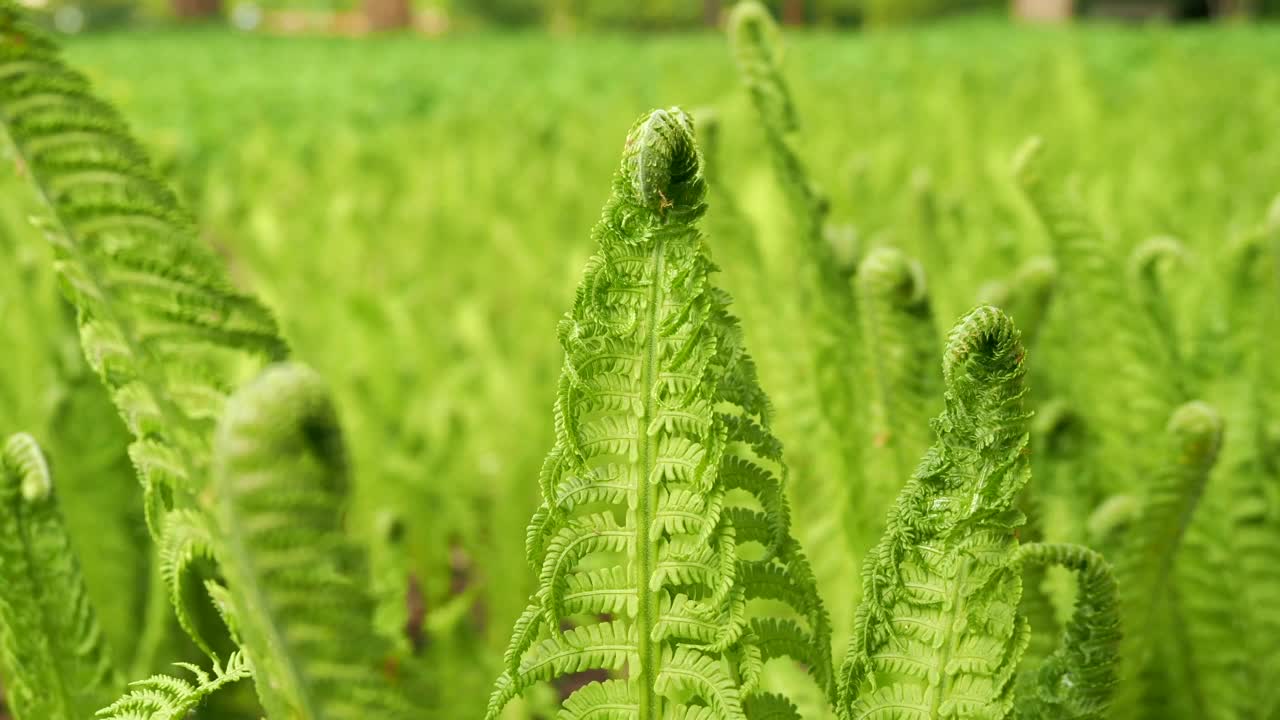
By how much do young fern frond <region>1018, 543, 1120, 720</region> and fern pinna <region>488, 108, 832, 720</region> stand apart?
0.13 metres

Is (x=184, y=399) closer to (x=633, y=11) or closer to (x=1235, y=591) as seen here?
(x=1235, y=591)

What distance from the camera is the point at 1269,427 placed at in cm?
92

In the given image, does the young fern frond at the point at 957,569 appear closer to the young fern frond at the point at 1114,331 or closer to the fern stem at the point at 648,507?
the fern stem at the point at 648,507

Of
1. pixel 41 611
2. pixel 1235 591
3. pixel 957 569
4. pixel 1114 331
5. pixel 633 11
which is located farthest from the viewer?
pixel 633 11

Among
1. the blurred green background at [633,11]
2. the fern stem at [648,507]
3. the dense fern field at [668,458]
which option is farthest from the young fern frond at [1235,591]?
the blurred green background at [633,11]

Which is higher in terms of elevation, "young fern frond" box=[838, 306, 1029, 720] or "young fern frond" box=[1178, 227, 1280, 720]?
"young fern frond" box=[1178, 227, 1280, 720]

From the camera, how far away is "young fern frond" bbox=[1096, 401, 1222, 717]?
647 mm

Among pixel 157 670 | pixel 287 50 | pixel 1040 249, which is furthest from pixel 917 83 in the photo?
pixel 287 50

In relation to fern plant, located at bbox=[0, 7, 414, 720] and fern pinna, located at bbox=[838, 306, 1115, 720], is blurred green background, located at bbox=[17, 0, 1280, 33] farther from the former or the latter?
Result: fern pinna, located at bbox=[838, 306, 1115, 720]

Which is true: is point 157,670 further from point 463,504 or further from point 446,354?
point 446,354

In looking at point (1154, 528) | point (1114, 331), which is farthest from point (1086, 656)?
point (1114, 331)

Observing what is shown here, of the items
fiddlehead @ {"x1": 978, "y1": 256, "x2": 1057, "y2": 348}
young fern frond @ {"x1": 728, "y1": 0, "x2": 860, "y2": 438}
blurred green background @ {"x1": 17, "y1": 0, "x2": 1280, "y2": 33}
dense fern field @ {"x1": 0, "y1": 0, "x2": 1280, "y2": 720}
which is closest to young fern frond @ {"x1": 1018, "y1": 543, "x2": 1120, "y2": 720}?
dense fern field @ {"x1": 0, "y1": 0, "x2": 1280, "y2": 720}

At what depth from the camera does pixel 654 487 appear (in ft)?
1.53

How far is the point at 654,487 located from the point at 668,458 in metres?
0.01
